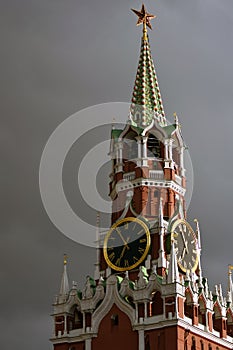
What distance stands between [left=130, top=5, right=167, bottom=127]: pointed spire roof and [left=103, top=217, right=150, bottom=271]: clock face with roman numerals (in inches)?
278

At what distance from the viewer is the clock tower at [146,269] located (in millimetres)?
63688

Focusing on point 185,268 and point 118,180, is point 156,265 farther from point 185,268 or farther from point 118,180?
point 118,180

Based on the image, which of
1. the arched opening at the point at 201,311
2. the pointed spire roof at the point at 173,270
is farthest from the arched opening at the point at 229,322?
the pointed spire roof at the point at 173,270

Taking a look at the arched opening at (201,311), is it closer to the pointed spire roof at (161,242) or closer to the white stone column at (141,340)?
the pointed spire roof at (161,242)

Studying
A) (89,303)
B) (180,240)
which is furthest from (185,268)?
(89,303)

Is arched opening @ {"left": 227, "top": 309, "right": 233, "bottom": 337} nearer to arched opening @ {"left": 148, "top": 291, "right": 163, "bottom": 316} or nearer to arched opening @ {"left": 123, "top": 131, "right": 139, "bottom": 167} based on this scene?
arched opening @ {"left": 148, "top": 291, "right": 163, "bottom": 316}

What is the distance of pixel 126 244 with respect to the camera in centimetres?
6712

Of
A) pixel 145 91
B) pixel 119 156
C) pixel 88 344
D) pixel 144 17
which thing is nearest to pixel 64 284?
pixel 88 344

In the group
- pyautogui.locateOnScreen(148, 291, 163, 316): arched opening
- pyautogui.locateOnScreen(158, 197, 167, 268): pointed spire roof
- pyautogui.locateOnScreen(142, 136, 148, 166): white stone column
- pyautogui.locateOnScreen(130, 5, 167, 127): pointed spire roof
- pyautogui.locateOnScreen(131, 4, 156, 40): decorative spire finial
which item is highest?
pyautogui.locateOnScreen(131, 4, 156, 40): decorative spire finial

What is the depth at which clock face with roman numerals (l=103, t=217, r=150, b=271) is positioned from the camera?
A: 219 ft

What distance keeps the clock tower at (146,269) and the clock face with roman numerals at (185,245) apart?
59 mm

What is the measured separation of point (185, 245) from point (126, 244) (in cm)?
368

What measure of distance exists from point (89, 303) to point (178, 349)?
6.88 m

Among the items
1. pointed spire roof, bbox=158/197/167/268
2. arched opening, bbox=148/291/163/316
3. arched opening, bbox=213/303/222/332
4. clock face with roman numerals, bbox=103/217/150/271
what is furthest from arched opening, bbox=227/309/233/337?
clock face with roman numerals, bbox=103/217/150/271
